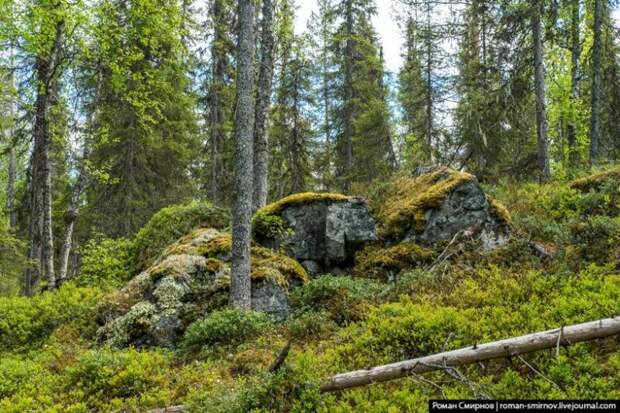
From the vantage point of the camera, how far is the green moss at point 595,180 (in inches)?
476

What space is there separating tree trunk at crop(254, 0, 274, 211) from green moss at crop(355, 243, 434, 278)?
4.03m

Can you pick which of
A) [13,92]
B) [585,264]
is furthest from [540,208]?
[13,92]

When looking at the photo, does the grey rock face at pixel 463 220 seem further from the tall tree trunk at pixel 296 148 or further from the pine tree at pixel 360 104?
the tall tree trunk at pixel 296 148

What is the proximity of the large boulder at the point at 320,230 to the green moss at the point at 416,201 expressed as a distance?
2.07 ft

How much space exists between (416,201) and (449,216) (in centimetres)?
99

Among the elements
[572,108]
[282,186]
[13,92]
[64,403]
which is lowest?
[64,403]

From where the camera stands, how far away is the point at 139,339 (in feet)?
30.0

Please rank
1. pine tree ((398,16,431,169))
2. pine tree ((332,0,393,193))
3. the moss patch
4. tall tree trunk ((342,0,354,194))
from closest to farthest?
the moss patch → pine tree ((398,16,431,169)) → pine tree ((332,0,393,193)) → tall tree trunk ((342,0,354,194))

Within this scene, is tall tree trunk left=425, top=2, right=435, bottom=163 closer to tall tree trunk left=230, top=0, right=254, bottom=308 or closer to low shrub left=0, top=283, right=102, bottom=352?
tall tree trunk left=230, top=0, right=254, bottom=308

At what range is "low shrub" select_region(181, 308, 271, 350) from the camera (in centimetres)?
855

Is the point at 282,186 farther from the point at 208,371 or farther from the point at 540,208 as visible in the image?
the point at 208,371

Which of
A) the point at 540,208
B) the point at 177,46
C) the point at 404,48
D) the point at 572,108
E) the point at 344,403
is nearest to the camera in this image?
the point at 344,403

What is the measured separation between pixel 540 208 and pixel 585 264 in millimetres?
4400

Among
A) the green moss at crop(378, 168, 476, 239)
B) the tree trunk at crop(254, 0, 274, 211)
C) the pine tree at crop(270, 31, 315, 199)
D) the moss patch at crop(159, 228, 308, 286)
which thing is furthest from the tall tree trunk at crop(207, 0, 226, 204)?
the green moss at crop(378, 168, 476, 239)
